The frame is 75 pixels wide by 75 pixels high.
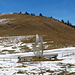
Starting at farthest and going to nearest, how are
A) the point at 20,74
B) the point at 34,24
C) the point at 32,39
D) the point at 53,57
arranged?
the point at 34,24 → the point at 32,39 → the point at 53,57 → the point at 20,74

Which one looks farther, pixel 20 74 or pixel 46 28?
pixel 46 28

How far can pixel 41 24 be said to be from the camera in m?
107

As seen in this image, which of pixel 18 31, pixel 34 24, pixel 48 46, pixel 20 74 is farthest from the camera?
pixel 34 24

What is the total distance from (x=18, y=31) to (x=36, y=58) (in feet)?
206

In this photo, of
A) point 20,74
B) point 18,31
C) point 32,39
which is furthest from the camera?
point 18,31

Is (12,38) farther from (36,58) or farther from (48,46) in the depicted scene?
(36,58)

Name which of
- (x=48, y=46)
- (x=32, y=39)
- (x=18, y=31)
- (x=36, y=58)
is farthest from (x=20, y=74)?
(x=18, y=31)

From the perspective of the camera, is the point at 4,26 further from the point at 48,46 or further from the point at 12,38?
the point at 48,46

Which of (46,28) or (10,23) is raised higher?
(10,23)

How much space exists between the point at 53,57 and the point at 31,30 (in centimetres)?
6332

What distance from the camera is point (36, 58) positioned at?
109 ft

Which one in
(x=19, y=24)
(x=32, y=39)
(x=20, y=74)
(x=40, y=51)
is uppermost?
(x=19, y=24)

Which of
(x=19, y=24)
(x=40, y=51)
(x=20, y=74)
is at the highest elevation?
(x=19, y=24)

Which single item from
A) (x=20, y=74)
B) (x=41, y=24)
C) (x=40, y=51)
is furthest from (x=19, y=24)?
(x=20, y=74)
